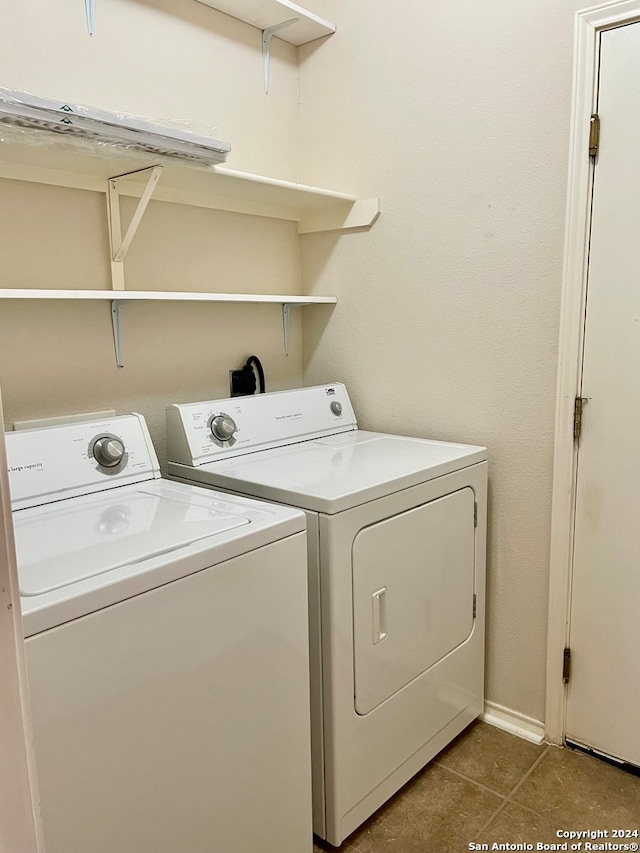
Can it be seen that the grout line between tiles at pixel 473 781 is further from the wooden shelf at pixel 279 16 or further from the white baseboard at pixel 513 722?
the wooden shelf at pixel 279 16

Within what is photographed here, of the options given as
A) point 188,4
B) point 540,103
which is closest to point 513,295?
point 540,103

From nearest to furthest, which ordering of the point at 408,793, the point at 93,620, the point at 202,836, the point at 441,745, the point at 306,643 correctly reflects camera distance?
the point at 93,620 < the point at 202,836 < the point at 306,643 < the point at 408,793 < the point at 441,745

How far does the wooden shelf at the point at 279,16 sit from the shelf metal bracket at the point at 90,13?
0.40 meters

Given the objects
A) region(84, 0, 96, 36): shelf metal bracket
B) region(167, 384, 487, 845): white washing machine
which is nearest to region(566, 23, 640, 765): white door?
region(167, 384, 487, 845): white washing machine

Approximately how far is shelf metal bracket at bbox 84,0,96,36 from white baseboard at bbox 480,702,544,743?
2348mm

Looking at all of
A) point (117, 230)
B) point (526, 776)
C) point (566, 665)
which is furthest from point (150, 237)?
point (526, 776)

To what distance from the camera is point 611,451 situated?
1.79 m

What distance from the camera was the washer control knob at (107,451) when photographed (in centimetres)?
163

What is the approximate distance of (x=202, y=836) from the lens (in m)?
1.25

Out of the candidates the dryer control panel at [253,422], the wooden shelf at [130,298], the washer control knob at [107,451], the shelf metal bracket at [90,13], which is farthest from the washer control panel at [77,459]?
the shelf metal bracket at [90,13]

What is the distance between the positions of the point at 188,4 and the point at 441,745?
238cm

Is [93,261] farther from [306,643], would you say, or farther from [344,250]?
[306,643]

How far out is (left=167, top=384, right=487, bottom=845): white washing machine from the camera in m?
1.53

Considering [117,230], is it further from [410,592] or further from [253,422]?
[410,592]
